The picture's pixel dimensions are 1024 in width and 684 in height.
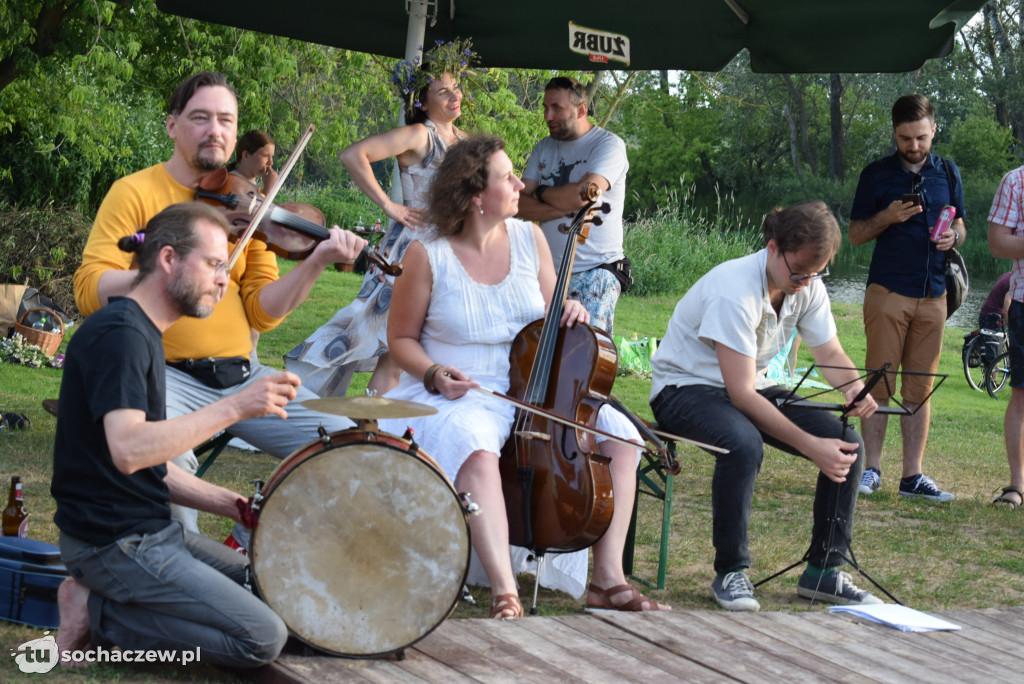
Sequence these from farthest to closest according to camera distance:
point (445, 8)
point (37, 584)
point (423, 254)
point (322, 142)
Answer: point (322, 142)
point (445, 8)
point (423, 254)
point (37, 584)

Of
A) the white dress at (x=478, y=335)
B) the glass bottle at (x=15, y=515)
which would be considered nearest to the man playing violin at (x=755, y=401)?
the white dress at (x=478, y=335)

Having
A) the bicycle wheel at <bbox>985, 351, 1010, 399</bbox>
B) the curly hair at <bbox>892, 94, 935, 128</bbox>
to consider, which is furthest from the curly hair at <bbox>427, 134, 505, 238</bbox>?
the bicycle wheel at <bbox>985, 351, 1010, 399</bbox>

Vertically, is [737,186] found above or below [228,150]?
above

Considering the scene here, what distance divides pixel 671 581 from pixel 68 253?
9028mm

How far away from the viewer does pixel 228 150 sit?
140 inches

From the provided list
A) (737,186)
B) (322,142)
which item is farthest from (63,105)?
(737,186)

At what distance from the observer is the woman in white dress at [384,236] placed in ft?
15.7

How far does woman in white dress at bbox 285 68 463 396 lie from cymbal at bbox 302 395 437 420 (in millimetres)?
2003

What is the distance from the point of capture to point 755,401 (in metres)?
3.92

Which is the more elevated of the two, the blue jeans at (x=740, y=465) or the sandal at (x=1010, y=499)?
the blue jeans at (x=740, y=465)

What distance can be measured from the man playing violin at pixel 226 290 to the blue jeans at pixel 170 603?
0.68 m

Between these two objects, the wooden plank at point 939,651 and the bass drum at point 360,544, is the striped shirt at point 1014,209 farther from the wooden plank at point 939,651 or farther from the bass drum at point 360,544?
the bass drum at point 360,544

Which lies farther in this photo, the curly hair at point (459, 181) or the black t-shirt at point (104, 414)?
the curly hair at point (459, 181)

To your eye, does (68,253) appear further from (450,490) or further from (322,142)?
(450,490)
